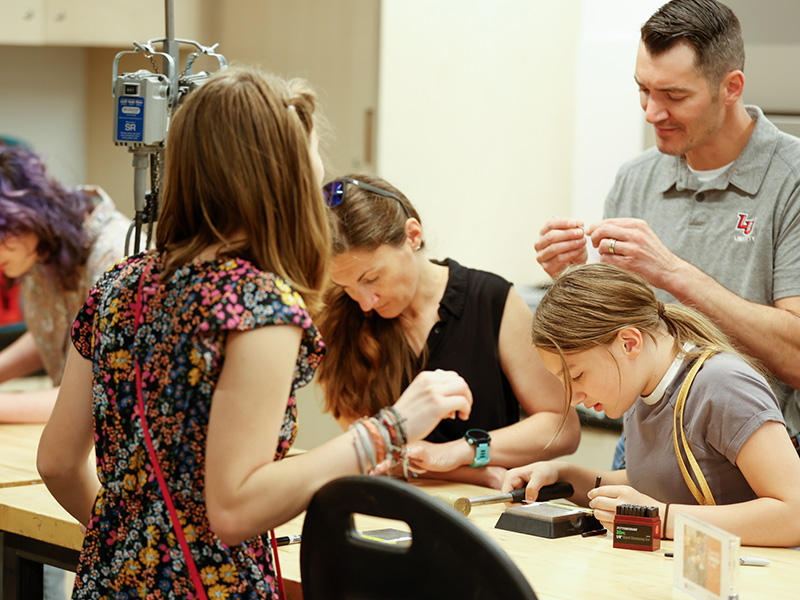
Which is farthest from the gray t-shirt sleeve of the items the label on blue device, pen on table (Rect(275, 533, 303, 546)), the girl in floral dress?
the label on blue device

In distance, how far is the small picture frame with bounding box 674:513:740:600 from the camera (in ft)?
4.04

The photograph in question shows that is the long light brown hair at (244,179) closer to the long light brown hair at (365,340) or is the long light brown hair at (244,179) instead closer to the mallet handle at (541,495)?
the mallet handle at (541,495)

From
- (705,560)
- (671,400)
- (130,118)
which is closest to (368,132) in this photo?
(130,118)

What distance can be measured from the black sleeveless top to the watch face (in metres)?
0.10

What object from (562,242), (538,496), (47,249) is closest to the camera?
(538,496)

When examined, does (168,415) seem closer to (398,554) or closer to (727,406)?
(398,554)

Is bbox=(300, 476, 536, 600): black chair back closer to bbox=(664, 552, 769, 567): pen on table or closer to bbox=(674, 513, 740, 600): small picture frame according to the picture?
bbox=(674, 513, 740, 600): small picture frame

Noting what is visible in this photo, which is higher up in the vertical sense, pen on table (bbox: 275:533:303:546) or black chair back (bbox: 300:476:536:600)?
black chair back (bbox: 300:476:536:600)

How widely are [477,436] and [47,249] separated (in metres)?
1.25

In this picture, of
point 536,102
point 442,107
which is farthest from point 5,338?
point 536,102

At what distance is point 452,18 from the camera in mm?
3547

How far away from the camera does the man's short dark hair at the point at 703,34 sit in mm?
2053

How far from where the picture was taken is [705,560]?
127 centimetres

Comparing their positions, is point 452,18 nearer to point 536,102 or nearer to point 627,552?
point 536,102
